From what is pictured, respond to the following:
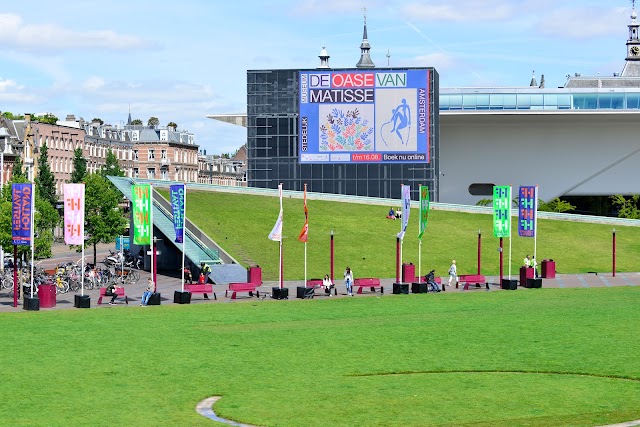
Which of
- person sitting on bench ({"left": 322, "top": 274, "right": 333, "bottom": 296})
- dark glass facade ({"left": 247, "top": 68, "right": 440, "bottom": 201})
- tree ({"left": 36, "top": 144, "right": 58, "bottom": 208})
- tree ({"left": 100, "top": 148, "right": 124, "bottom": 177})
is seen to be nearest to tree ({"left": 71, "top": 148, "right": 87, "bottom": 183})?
tree ({"left": 100, "top": 148, "right": 124, "bottom": 177})

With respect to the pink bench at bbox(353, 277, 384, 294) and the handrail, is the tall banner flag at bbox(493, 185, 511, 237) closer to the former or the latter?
the pink bench at bbox(353, 277, 384, 294)

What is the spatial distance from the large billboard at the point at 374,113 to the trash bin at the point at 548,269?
34075mm

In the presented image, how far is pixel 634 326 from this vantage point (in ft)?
137

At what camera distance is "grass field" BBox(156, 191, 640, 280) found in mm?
78062

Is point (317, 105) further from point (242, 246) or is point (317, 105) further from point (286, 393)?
point (286, 393)

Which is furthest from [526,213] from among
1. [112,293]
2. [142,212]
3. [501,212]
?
[112,293]

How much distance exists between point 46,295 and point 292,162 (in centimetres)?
5657

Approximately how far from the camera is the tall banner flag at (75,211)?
55.2m

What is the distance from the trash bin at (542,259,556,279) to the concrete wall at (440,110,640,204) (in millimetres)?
47804

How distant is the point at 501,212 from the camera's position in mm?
67062

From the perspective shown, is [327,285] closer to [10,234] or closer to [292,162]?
[10,234]

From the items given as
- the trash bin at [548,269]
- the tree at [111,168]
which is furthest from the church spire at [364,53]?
the trash bin at [548,269]

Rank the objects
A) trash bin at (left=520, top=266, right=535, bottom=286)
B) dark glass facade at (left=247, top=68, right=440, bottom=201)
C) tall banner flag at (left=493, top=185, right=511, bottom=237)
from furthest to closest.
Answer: dark glass facade at (left=247, top=68, right=440, bottom=201), trash bin at (left=520, top=266, right=535, bottom=286), tall banner flag at (left=493, top=185, right=511, bottom=237)

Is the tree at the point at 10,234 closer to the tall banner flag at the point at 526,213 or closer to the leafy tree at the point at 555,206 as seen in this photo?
the tall banner flag at the point at 526,213
